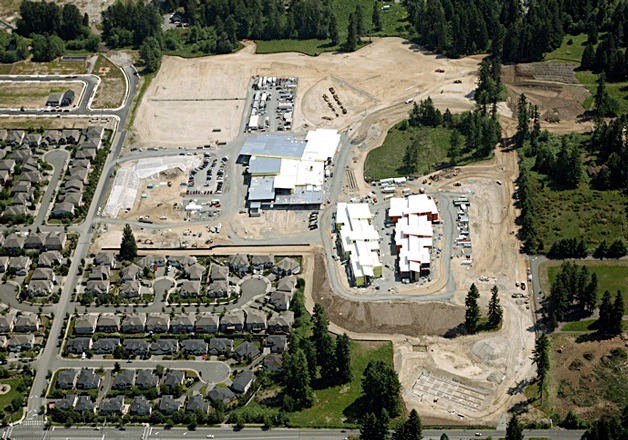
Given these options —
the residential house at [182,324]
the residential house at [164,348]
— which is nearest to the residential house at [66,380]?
the residential house at [164,348]

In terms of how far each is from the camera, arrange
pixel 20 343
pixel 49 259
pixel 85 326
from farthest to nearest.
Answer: pixel 49 259 → pixel 85 326 → pixel 20 343

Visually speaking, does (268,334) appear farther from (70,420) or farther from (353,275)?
(70,420)

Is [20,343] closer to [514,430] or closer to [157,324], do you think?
[157,324]

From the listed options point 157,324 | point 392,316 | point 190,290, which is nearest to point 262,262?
point 190,290

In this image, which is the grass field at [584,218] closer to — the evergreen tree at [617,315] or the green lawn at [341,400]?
the evergreen tree at [617,315]

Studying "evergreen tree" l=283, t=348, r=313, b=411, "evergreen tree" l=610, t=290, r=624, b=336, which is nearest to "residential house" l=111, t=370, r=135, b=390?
"evergreen tree" l=283, t=348, r=313, b=411

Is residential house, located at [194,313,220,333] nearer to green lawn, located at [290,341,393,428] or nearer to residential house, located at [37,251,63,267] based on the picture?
green lawn, located at [290,341,393,428]
